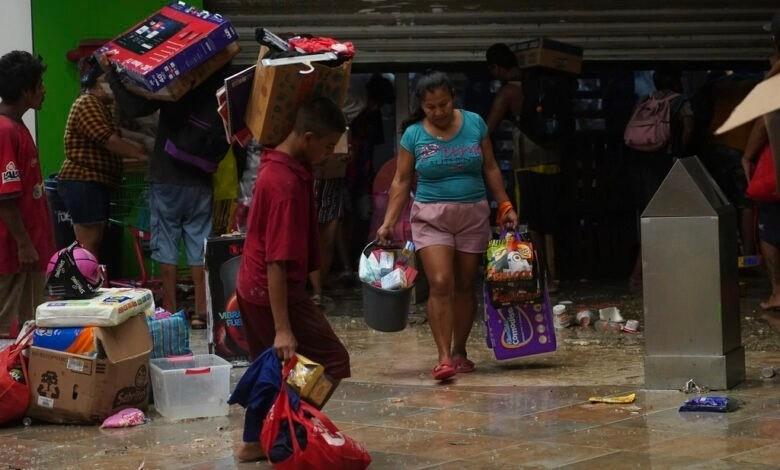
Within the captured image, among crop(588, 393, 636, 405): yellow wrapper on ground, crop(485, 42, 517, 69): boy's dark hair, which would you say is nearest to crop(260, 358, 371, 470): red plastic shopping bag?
crop(588, 393, 636, 405): yellow wrapper on ground

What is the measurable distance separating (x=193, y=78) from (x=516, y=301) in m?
2.78

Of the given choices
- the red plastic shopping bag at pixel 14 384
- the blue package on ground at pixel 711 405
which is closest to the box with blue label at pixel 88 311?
the red plastic shopping bag at pixel 14 384

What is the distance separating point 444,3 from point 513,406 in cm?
569

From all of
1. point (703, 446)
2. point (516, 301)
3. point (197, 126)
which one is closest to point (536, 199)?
point (197, 126)

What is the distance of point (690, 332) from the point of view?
24.7ft

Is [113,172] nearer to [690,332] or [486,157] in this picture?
[486,157]

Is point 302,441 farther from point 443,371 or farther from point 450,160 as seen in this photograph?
point 450,160

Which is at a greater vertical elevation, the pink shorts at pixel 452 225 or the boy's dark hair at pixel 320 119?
the boy's dark hair at pixel 320 119

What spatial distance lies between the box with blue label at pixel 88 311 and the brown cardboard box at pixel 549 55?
17.0 feet

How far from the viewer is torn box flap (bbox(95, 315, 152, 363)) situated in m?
7.24

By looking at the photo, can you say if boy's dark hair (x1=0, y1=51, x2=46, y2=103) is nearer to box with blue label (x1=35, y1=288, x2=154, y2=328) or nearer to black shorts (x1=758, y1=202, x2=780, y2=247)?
box with blue label (x1=35, y1=288, x2=154, y2=328)

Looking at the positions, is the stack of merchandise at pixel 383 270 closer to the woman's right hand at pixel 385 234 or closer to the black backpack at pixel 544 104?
the woman's right hand at pixel 385 234

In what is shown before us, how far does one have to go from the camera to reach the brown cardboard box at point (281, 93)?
597 centimetres

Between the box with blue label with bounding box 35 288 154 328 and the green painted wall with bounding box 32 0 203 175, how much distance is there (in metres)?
4.71
